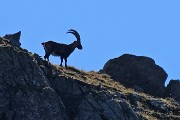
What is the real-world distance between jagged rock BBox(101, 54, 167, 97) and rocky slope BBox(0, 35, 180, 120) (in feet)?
44.8

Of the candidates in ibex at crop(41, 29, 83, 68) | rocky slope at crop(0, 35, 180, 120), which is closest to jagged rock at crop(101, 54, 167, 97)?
ibex at crop(41, 29, 83, 68)

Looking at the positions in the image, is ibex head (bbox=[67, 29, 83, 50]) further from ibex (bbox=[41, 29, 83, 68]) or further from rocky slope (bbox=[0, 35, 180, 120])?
rocky slope (bbox=[0, 35, 180, 120])

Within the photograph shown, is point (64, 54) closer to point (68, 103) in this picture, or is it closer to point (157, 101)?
point (157, 101)

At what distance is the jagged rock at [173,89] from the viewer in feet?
163

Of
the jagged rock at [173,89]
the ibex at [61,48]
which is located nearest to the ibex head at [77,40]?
the ibex at [61,48]

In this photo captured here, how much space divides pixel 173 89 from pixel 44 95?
20.2m

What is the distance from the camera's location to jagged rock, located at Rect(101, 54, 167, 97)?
166 feet

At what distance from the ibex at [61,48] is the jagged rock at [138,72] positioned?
6133mm

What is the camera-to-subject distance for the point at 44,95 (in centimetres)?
3203

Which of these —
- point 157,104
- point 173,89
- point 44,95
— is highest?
point 173,89

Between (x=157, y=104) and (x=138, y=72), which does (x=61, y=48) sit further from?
(x=138, y=72)

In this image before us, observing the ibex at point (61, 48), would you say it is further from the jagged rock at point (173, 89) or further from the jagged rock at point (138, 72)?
the jagged rock at point (173, 89)

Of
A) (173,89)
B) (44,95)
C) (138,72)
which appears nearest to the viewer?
(44,95)

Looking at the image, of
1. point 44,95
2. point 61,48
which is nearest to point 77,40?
point 61,48
